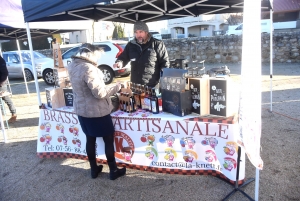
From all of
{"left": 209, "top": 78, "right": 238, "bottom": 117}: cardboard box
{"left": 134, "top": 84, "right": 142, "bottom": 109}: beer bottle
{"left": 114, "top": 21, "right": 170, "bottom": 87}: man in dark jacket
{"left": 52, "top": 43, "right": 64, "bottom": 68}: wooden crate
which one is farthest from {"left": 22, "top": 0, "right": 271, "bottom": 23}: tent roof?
{"left": 209, "top": 78, "right": 238, "bottom": 117}: cardboard box

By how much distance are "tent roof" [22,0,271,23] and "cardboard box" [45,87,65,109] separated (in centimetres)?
94

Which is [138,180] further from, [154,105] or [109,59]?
[109,59]

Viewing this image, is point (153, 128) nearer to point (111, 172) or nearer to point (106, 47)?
point (111, 172)

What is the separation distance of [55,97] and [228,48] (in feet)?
32.9

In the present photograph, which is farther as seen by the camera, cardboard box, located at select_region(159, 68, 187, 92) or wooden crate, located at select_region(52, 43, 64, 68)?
wooden crate, located at select_region(52, 43, 64, 68)

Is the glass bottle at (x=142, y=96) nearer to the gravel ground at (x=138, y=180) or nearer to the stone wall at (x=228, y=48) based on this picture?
the gravel ground at (x=138, y=180)

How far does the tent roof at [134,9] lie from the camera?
322cm

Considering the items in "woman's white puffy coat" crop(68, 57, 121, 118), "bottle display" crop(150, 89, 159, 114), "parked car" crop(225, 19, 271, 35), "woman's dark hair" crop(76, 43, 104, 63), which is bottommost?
"bottle display" crop(150, 89, 159, 114)

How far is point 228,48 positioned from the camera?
11.7m

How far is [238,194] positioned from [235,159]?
341 millimetres

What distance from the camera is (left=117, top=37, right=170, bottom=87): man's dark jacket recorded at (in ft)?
11.2

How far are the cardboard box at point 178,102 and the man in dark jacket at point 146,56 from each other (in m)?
0.84

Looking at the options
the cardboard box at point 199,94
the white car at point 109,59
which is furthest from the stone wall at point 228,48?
the cardboard box at point 199,94

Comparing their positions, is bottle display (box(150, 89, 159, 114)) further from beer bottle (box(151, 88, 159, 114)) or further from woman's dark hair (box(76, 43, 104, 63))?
woman's dark hair (box(76, 43, 104, 63))
